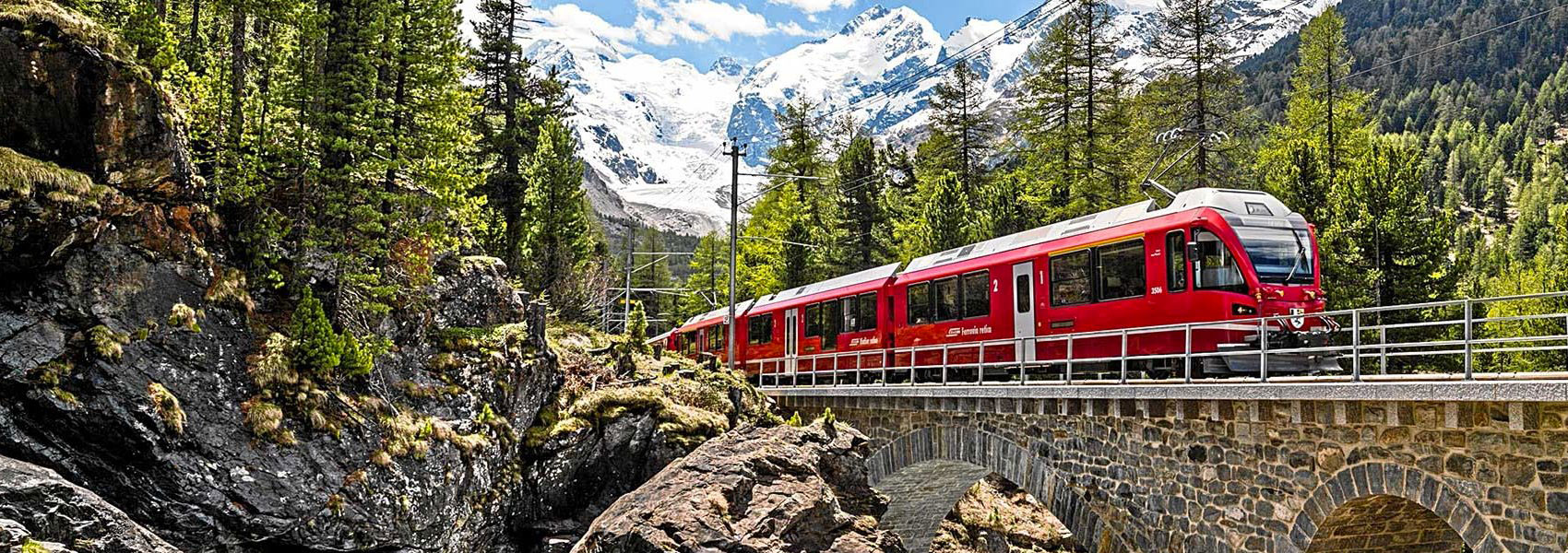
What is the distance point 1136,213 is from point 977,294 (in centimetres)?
411

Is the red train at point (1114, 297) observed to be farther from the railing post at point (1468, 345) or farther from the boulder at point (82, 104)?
the boulder at point (82, 104)

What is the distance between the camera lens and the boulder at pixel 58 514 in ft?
37.2

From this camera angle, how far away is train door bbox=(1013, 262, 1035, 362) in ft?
60.6

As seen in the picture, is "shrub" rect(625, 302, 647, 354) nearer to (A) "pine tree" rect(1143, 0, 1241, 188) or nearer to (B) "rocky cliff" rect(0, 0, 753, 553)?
(B) "rocky cliff" rect(0, 0, 753, 553)

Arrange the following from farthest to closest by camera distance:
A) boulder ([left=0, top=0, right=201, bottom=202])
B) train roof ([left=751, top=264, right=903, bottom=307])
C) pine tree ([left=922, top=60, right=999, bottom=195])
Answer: pine tree ([left=922, top=60, right=999, bottom=195])
train roof ([left=751, top=264, right=903, bottom=307])
boulder ([left=0, top=0, right=201, bottom=202])

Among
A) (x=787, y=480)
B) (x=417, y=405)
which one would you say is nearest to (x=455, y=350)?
(x=417, y=405)

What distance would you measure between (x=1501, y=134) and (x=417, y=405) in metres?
160

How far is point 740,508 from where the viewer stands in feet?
44.8

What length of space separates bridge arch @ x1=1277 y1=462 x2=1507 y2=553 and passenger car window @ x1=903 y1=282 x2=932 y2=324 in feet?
35.2

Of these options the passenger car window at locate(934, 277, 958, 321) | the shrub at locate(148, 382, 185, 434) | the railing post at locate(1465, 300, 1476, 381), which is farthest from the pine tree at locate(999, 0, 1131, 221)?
the shrub at locate(148, 382, 185, 434)

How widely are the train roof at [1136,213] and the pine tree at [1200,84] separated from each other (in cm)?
1147

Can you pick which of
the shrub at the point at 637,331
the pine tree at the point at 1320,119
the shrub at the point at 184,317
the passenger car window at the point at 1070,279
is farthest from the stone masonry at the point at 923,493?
the shrub at the point at 184,317

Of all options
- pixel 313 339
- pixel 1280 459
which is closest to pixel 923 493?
pixel 1280 459

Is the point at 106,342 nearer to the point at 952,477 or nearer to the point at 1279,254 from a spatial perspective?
the point at 952,477
